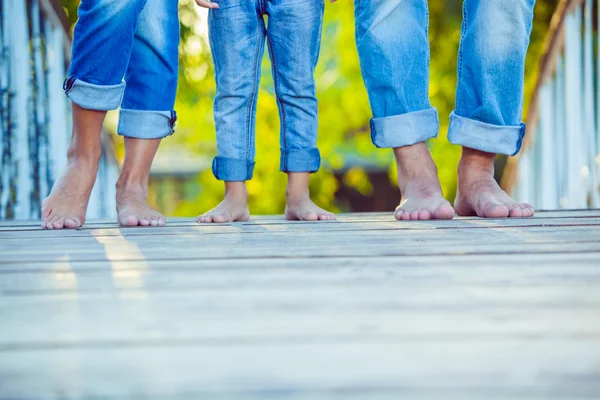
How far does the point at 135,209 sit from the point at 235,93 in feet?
1.27

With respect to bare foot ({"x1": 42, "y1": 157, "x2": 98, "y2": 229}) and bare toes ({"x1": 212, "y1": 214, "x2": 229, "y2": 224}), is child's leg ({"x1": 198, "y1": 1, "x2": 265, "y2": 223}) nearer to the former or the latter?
bare toes ({"x1": 212, "y1": 214, "x2": 229, "y2": 224})

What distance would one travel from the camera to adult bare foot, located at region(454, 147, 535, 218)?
5.33ft

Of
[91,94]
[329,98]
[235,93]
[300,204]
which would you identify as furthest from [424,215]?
[329,98]

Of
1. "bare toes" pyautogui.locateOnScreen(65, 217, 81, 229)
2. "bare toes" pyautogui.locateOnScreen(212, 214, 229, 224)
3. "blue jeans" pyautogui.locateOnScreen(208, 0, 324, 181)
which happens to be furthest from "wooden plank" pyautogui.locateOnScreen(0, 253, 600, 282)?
"blue jeans" pyautogui.locateOnScreen(208, 0, 324, 181)

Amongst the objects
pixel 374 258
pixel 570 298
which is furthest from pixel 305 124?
pixel 570 298

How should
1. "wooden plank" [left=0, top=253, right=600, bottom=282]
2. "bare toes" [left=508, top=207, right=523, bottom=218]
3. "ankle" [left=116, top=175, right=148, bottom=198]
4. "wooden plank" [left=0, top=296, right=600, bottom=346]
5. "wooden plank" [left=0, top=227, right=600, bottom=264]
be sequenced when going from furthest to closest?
"ankle" [left=116, top=175, right=148, bottom=198], "bare toes" [left=508, top=207, right=523, bottom=218], "wooden plank" [left=0, top=227, right=600, bottom=264], "wooden plank" [left=0, top=253, right=600, bottom=282], "wooden plank" [left=0, top=296, right=600, bottom=346]

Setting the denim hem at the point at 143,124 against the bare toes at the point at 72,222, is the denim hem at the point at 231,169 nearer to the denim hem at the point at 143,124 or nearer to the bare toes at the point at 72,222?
the denim hem at the point at 143,124

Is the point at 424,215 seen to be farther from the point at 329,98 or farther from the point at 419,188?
the point at 329,98

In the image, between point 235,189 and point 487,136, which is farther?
point 235,189

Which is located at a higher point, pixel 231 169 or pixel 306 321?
pixel 231 169

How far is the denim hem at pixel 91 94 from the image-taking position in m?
1.54

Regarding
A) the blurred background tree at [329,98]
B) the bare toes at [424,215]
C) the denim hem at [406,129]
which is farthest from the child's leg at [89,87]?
the blurred background tree at [329,98]

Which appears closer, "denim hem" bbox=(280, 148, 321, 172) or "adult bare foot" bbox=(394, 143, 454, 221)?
"adult bare foot" bbox=(394, 143, 454, 221)

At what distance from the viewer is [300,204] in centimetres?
179
